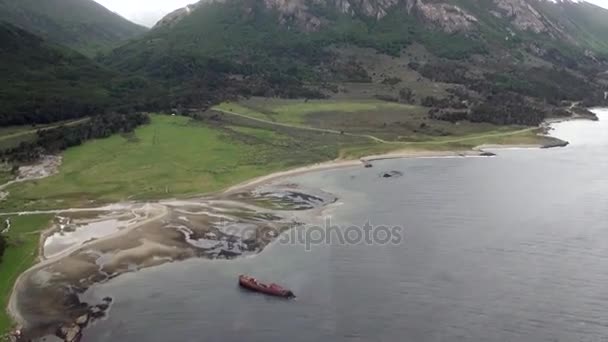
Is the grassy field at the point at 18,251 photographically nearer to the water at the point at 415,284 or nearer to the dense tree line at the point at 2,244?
the dense tree line at the point at 2,244

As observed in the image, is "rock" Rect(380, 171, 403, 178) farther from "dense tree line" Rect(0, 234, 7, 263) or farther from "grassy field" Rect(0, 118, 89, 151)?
"grassy field" Rect(0, 118, 89, 151)

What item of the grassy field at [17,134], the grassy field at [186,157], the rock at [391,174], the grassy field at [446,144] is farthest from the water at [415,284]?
the grassy field at [17,134]

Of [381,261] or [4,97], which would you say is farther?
[4,97]

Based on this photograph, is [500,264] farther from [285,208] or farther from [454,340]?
[285,208]

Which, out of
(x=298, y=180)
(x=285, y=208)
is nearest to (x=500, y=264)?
(x=285, y=208)

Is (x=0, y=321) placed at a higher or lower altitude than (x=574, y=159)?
lower

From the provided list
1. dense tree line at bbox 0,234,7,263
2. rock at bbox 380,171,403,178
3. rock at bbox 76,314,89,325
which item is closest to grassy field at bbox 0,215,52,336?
dense tree line at bbox 0,234,7,263
